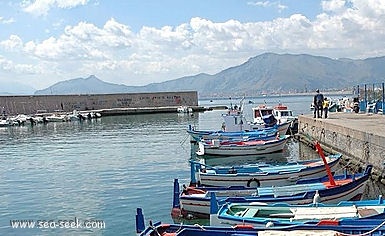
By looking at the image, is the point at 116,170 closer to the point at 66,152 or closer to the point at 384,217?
the point at 66,152

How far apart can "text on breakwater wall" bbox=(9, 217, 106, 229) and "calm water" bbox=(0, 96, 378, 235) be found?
0.34ft

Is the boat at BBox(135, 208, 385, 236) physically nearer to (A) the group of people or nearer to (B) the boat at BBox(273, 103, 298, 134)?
(A) the group of people

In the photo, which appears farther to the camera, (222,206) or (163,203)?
(163,203)

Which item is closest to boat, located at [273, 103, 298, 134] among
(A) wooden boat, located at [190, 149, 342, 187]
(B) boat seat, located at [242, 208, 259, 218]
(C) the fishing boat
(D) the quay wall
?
(C) the fishing boat

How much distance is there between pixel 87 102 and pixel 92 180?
233 ft

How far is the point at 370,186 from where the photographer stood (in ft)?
56.6

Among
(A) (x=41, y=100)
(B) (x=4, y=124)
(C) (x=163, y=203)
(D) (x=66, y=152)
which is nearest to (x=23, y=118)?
(B) (x=4, y=124)

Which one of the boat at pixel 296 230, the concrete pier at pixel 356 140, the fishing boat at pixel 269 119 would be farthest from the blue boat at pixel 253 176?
the fishing boat at pixel 269 119

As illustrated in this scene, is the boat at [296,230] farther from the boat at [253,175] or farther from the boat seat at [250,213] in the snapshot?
the boat at [253,175]

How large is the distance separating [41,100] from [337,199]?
80370 millimetres

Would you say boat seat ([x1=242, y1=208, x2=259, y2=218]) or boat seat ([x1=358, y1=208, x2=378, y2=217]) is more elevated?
boat seat ([x1=358, y1=208, x2=378, y2=217])

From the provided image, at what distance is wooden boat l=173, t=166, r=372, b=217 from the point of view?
12844mm

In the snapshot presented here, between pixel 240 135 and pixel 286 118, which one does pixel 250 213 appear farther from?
pixel 286 118

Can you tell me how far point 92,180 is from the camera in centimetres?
2259
